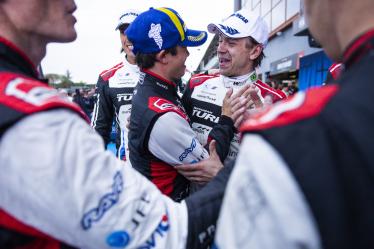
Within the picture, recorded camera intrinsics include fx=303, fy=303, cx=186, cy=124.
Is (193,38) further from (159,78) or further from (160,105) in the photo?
(160,105)

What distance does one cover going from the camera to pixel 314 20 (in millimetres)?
788

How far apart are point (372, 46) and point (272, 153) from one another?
32 centimetres

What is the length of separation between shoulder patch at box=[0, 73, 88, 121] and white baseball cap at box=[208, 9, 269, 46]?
1806 mm

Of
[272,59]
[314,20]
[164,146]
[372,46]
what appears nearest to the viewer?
[372,46]

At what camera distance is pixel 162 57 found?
189 centimetres

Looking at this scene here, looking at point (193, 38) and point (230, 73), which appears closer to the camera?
point (193, 38)

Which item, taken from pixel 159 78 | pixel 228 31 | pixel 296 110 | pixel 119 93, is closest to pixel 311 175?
pixel 296 110

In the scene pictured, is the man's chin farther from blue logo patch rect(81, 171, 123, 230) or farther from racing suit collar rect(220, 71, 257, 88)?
blue logo patch rect(81, 171, 123, 230)

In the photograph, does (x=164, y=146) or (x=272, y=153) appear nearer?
(x=272, y=153)

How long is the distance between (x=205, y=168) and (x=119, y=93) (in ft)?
5.92

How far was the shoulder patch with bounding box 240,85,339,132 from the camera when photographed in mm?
559

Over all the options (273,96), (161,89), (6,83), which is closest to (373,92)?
(6,83)

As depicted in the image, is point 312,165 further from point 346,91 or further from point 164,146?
point 164,146

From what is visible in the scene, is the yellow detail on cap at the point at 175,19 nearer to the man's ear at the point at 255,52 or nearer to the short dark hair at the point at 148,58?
the short dark hair at the point at 148,58
